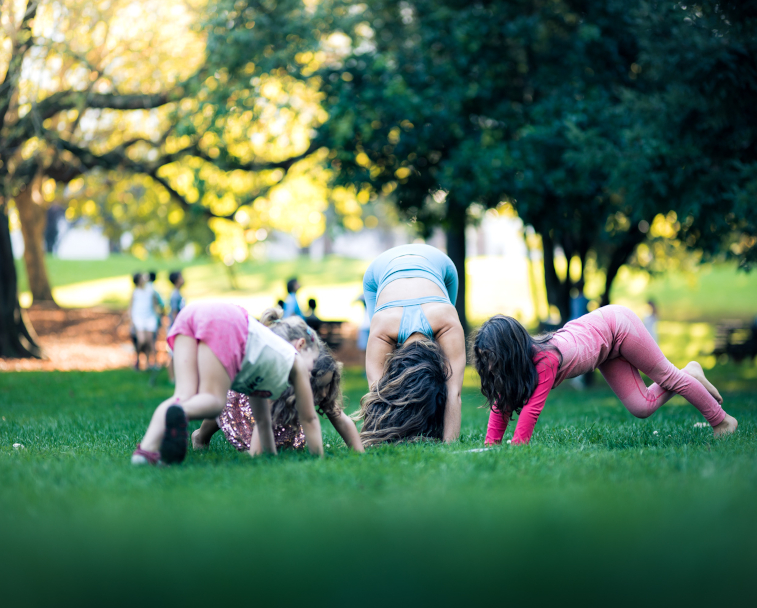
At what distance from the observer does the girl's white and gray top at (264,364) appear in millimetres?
4434

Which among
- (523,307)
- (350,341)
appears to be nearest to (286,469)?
(350,341)

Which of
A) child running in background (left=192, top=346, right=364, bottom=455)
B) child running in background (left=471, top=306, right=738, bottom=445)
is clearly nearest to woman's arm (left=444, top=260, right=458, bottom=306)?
child running in background (left=471, top=306, right=738, bottom=445)

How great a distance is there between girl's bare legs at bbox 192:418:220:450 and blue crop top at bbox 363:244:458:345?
5.33ft

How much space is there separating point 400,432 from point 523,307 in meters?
33.6

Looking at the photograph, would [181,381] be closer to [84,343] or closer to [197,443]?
[197,443]

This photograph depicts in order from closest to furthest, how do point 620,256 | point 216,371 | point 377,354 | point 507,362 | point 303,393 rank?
point 216,371 → point 303,393 → point 507,362 → point 377,354 → point 620,256

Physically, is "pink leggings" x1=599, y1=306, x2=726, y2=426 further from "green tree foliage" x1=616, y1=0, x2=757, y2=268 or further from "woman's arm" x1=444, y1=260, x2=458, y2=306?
"green tree foliage" x1=616, y1=0, x2=757, y2=268

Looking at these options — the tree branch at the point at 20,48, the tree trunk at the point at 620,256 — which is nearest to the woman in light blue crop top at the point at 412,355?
the tree branch at the point at 20,48

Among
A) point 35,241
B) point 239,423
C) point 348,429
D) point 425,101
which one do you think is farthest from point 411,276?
point 35,241

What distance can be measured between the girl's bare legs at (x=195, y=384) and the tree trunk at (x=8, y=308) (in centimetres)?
1315

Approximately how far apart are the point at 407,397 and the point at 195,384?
1909 mm

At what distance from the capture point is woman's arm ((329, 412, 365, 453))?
4.95 m

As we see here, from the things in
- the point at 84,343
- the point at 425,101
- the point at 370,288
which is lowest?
the point at 84,343

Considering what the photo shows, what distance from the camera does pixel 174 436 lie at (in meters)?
4.11
